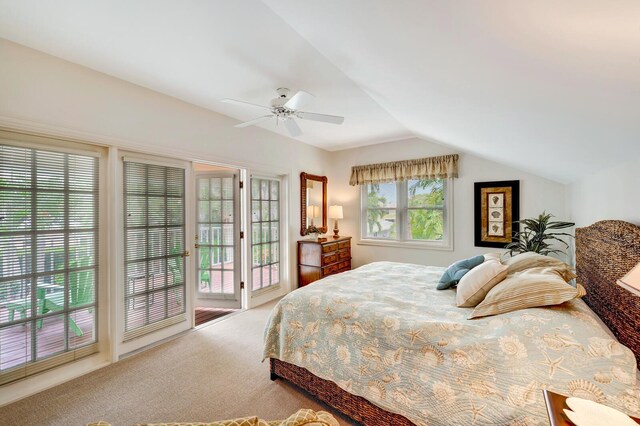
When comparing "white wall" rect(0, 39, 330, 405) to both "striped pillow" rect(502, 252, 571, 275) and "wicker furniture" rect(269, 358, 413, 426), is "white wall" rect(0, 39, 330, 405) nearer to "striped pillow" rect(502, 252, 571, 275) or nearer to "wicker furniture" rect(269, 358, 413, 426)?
"wicker furniture" rect(269, 358, 413, 426)

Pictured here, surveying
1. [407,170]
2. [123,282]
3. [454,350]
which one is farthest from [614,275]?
[123,282]

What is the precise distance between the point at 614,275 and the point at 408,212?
3.22m

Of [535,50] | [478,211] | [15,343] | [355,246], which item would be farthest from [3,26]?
[478,211]

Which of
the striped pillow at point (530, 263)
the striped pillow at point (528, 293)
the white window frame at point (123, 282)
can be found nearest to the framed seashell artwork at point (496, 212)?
the striped pillow at point (530, 263)

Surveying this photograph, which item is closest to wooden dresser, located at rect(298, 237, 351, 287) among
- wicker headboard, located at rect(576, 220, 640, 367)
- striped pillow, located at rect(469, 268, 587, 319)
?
striped pillow, located at rect(469, 268, 587, 319)

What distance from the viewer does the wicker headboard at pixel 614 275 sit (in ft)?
4.18

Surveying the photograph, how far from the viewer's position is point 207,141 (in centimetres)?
327

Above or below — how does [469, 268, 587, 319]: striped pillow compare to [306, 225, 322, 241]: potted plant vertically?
below

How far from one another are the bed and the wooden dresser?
216 centimetres

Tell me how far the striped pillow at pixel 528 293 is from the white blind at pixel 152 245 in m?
2.98

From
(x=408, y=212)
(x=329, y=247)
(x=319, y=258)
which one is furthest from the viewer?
(x=408, y=212)

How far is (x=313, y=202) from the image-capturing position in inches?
199

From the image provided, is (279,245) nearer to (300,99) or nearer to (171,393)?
(171,393)

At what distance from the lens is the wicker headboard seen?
1273mm
